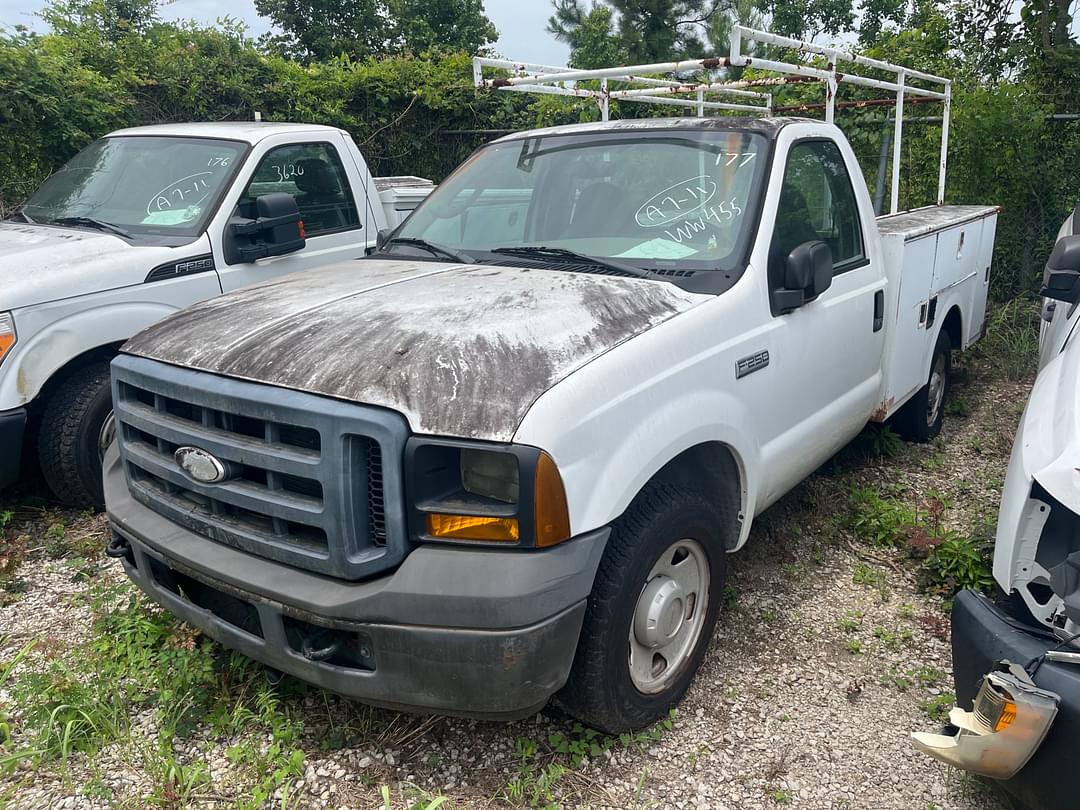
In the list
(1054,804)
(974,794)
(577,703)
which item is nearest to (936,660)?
(974,794)

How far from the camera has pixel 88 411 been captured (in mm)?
4176

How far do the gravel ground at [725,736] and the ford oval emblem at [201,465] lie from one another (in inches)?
36.7

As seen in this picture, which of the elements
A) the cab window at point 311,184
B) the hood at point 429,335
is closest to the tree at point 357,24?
the cab window at point 311,184

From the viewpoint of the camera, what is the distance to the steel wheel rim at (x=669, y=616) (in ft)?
8.92

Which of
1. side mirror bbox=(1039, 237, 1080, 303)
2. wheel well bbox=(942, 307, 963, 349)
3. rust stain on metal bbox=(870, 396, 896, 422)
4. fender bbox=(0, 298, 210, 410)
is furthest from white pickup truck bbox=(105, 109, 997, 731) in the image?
wheel well bbox=(942, 307, 963, 349)

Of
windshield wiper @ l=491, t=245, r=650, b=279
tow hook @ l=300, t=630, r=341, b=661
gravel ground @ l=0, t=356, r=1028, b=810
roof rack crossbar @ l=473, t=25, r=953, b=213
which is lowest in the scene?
gravel ground @ l=0, t=356, r=1028, b=810

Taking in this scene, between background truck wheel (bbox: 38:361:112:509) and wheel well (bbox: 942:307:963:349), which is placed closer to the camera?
background truck wheel (bbox: 38:361:112:509)

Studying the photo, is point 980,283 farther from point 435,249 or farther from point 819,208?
point 435,249

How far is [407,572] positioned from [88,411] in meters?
2.75

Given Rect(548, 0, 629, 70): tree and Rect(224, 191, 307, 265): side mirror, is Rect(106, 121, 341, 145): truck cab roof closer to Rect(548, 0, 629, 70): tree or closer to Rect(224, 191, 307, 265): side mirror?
Rect(224, 191, 307, 265): side mirror

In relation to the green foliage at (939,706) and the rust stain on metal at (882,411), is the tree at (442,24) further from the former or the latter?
the green foliage at (939,706)

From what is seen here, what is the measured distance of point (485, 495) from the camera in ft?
7.58

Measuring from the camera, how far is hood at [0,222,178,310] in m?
3.95

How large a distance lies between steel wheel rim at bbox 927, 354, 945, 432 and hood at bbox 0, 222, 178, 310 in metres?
4.60
